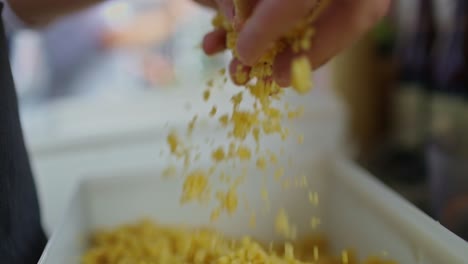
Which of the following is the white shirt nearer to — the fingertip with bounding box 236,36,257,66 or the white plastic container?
the white plastic container

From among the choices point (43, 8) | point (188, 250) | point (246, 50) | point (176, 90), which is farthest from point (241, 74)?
point (176, 90)

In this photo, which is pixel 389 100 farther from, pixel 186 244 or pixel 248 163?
pixel 186 244

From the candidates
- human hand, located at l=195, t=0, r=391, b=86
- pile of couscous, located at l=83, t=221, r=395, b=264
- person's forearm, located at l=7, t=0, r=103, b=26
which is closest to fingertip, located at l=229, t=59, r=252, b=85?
human hand, located at l=195, t=0, r=391, b=86

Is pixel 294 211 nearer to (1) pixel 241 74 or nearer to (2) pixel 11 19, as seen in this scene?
(1) pixel 241 74

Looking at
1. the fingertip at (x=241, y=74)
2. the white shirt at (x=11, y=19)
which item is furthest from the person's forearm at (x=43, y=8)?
the fingertip at (x=241, y=74)

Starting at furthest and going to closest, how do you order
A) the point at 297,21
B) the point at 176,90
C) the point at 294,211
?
the point at 176,90 < the point at 294,211 < the point at 297,21

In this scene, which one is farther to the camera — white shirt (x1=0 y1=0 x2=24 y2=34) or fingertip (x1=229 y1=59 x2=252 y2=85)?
white shirt (x1=0 y1=0 x2=24 y2=34)

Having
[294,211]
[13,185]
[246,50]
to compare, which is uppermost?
[246,50]
